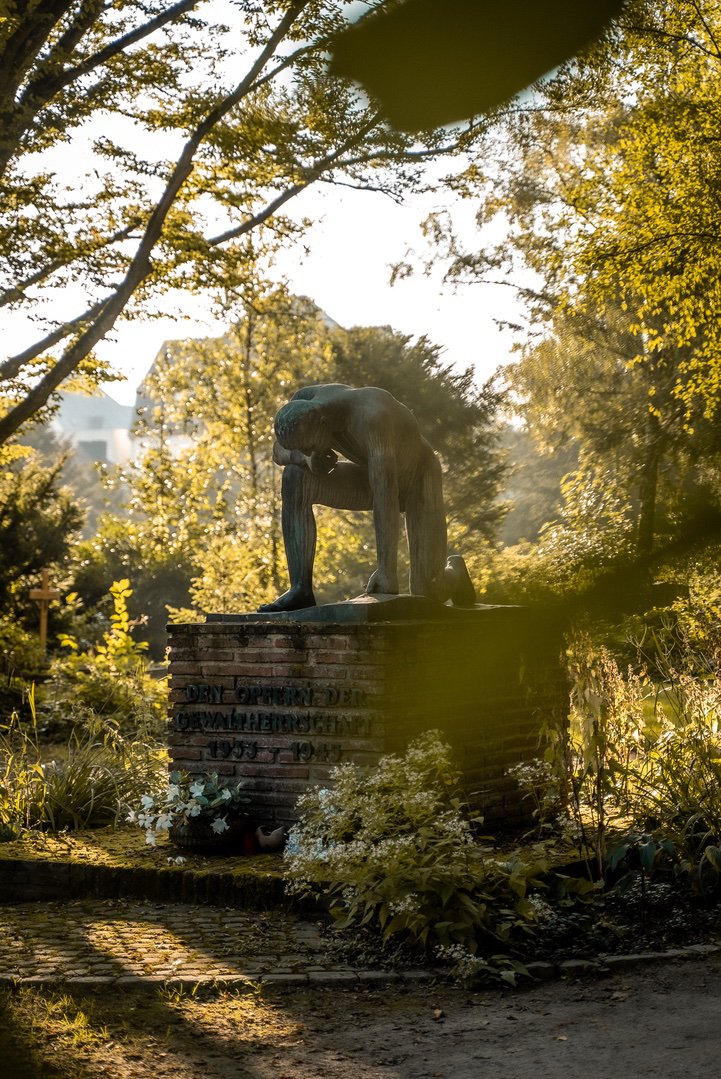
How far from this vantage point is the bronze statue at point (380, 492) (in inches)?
235

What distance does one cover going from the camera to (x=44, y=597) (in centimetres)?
1761

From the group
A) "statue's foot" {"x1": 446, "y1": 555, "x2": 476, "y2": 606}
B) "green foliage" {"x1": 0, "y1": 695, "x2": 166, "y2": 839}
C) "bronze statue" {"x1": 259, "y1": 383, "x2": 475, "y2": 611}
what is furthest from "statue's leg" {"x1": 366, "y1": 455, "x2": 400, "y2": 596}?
"green foliage" {"x1": 0, "y1": 695, "x2": 166, "y2": 839}

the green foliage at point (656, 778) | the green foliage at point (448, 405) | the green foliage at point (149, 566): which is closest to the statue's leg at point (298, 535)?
the green foliage at point (656, 778)

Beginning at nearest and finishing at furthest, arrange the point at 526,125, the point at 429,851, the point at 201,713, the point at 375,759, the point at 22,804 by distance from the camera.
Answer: the point at 526,125 < the point at 429,851 < the point at 375,759 < the point at 201,713 < the point at 22,804

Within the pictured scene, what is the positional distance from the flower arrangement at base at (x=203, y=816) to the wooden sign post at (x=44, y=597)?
1101cm

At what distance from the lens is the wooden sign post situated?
57.3 feet

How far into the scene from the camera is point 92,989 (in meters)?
4.20

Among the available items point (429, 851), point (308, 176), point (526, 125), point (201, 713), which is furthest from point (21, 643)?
point (526, 125)

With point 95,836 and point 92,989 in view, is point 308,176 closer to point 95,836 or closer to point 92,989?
point 95,836

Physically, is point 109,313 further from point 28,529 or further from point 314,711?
point 28,529

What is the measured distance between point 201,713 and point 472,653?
19.6 ft

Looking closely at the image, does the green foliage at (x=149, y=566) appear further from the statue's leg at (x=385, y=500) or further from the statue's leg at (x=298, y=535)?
the statue's leg at (x=385, y=500)

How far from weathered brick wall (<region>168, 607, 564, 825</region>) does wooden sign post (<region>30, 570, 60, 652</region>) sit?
11.0 meters

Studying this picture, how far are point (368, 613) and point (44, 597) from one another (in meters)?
12.5
